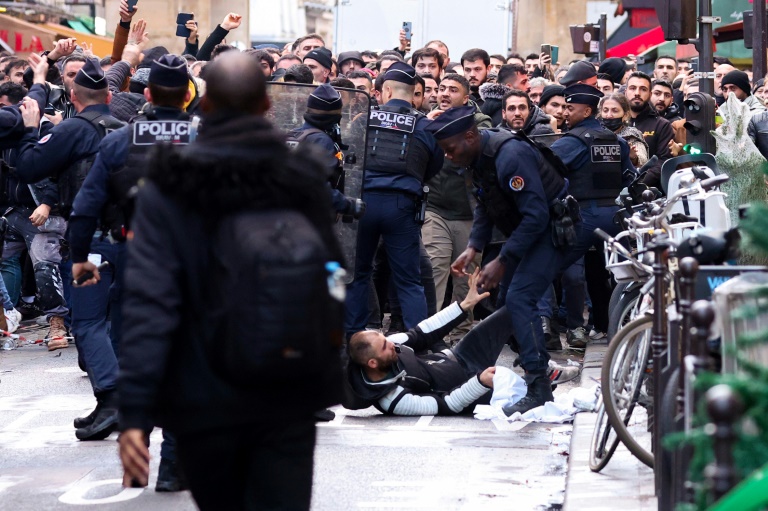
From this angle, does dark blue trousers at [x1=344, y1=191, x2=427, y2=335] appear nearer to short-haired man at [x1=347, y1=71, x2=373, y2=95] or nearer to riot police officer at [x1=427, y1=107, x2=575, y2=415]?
riot police officer at [x1=427, y1=107, x2=575, y2=415]

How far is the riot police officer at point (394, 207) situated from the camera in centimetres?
988

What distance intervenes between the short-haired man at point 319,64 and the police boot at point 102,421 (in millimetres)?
5804

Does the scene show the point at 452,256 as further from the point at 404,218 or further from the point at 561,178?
the point at 561,178

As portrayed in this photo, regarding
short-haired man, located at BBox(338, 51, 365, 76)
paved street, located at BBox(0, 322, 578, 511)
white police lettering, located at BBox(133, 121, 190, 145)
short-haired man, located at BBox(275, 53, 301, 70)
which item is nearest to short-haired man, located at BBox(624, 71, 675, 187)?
short-haired man, located at BBox(275, 53, 301, 70)

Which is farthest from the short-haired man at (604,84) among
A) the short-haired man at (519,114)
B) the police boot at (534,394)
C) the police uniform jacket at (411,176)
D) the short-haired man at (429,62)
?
the police boot at (534,394)

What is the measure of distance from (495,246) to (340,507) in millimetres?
4972

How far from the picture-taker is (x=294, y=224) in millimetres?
3736

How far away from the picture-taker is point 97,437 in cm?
769

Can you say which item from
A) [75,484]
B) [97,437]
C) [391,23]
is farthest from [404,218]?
[391,23]

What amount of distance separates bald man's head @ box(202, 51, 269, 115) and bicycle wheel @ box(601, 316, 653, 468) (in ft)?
9.86

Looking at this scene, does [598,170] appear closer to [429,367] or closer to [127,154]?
[429,367]

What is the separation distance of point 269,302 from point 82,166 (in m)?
4.59

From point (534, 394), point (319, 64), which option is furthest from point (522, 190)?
point (319, 64)

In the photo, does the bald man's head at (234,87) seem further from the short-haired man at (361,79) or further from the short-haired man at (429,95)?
the short-haired man at (361,79)
